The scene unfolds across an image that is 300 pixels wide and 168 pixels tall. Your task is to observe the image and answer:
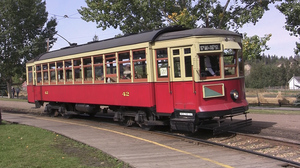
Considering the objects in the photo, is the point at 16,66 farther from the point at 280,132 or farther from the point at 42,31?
the point at 280,132

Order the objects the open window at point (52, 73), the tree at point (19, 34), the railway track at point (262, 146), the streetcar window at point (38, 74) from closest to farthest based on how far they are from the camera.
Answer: the railway track at point (262, 146) < the open window at point (52, 73) < the streetcar window at point (38, 74) < the tree at point (19, 34)

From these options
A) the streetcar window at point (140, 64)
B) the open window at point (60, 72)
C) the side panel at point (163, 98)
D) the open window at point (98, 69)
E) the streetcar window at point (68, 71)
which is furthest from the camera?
the open window at point (60, 72)

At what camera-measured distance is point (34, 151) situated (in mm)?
7234

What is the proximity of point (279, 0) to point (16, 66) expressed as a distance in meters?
29.2

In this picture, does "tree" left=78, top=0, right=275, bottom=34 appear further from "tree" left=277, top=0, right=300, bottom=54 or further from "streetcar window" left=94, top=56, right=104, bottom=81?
"streetcar window" left=94, top=56, right=104, bottom=81

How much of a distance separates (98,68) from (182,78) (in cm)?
423

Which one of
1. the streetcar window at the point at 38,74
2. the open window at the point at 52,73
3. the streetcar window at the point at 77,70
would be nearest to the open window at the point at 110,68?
the streetcar window at the point at 77,70

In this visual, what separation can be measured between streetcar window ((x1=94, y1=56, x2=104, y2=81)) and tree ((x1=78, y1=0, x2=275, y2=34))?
7539mm

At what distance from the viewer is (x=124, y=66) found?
10281mm

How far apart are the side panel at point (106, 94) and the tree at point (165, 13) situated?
7301mm

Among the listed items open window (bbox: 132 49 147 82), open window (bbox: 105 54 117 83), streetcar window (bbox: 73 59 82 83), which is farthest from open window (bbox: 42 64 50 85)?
open window (bbox: 132 49 147 82)

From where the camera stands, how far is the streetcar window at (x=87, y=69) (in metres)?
12.0

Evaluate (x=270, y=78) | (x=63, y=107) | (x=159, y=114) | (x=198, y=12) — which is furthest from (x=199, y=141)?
(x=270, y=78)

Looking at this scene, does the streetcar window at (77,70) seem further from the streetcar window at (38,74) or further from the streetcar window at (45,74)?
the streetcar window at (38,74)
